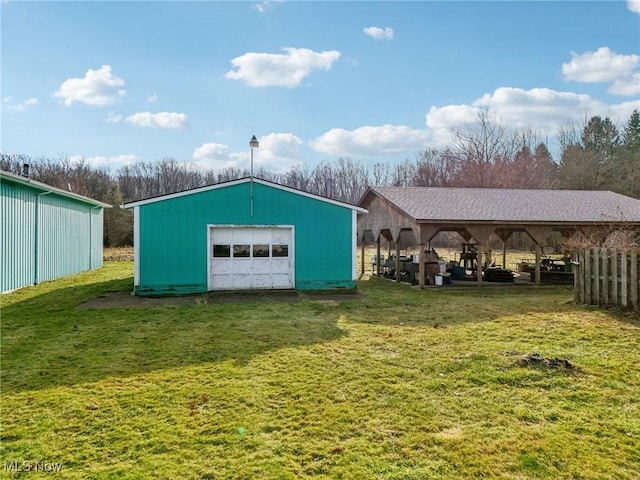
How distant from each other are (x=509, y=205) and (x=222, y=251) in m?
10.3

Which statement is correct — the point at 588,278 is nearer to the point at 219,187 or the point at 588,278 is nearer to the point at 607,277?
the point at 607,277

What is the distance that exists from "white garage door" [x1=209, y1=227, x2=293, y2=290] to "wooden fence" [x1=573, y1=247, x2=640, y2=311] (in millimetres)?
7154

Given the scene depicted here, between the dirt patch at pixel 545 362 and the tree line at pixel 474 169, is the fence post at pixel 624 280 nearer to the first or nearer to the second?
the dirt patch at pixel 545 362

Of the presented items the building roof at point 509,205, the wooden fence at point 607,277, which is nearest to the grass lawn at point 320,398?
the wooden fence at point 607,277

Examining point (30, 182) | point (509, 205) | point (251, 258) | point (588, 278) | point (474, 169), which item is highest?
point (474, 169)

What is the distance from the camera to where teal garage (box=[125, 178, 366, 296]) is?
11.0 metres

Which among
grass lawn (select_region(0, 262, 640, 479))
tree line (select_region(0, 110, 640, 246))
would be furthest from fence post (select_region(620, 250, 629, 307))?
tree line (select_region(0, 110, 640, 246))

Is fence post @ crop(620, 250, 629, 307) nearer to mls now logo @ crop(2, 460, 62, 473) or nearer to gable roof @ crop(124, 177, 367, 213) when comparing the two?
gable roof @ crop(124, 177, 367, 213)

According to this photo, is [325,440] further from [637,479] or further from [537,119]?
[537,119]

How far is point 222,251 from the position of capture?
1159 cm

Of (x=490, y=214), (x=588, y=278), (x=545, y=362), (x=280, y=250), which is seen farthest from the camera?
(x=490, y=214)

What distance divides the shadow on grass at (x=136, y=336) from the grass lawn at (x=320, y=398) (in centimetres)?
4

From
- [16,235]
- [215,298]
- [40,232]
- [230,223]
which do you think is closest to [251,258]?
[230,223]

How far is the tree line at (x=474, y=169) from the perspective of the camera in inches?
1177
